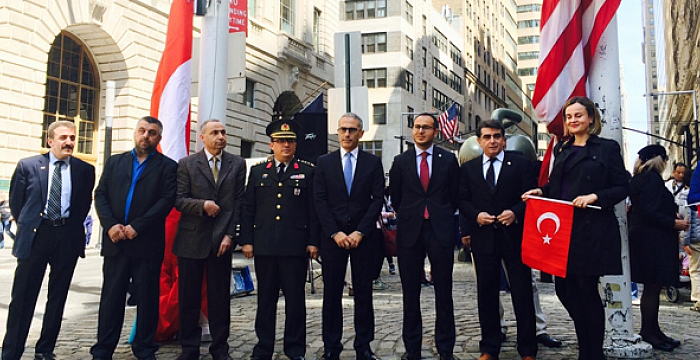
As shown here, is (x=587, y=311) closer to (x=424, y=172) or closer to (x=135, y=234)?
(x=424, y=172)

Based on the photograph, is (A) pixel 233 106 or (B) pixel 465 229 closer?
(B) pixel 465 229

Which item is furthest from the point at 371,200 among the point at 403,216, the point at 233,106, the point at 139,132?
the point at 233,106

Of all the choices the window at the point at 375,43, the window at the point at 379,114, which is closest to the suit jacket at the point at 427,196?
the window at the point at 379,114

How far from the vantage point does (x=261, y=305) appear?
18.3 ft

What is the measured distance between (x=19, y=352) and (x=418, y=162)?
13.4 feet

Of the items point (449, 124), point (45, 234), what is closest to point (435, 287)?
point (45, 234)

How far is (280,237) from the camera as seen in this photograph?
5.57m

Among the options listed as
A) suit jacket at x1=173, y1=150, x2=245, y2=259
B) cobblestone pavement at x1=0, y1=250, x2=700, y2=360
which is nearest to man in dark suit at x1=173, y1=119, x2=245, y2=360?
Result: suit jacket at x1=173, y1=150, x2=245, y2=259

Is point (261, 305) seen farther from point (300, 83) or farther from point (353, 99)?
point (300, 83)

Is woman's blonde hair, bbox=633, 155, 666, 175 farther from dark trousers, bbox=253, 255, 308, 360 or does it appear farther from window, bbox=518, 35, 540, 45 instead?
window, bbox=518, 35, 540, 45

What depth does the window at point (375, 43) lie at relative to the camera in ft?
177

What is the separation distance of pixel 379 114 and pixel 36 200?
163 ft

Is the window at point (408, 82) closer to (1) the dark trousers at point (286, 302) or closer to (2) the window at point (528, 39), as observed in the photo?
(1) the dark trousers at point (286, 302)

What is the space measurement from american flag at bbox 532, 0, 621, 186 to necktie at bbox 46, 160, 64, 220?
4.63 m
